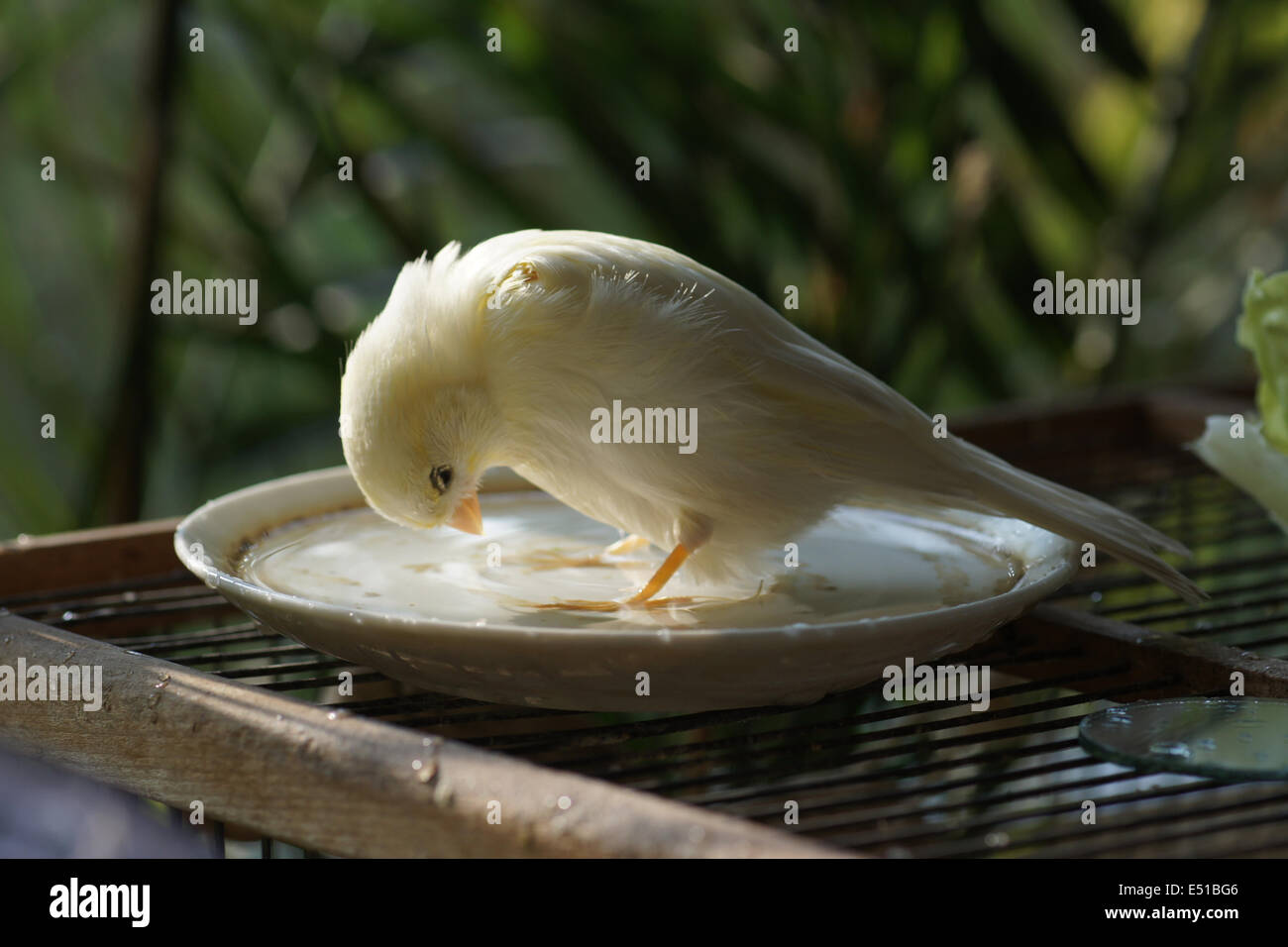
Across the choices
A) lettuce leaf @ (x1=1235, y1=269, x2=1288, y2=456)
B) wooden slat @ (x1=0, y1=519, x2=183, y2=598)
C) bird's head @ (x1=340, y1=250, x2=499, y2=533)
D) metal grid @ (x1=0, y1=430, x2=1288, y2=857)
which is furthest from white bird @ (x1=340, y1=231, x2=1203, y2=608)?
wooden slat @ (x1=0, y1=519, x2=183, y2=598)

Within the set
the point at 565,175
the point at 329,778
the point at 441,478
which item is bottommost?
the point at 329,778

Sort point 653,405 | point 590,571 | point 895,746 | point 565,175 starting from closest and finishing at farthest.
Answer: point 895,746 → point 653,405 → point 590,571 → point 565,175

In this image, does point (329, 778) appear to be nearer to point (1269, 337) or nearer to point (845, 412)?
point (845, 412)

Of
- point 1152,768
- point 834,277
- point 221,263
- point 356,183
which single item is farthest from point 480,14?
point 1152,768

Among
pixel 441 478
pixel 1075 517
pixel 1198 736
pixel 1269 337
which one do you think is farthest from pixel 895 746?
pixel 1269 337

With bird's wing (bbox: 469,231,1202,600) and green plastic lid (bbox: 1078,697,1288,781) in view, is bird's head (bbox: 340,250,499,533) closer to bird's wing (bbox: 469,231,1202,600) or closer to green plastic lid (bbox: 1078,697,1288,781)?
bird's wing (bbox: 469,231,1202,600)

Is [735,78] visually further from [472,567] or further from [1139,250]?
[472,567]
